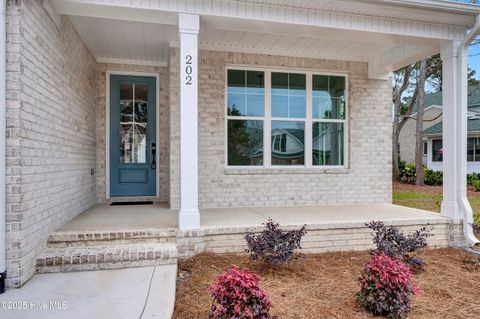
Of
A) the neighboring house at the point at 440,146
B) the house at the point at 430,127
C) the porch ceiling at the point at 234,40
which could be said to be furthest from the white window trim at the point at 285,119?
the neighboring house at the point at 440,146

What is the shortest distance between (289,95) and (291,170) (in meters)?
1.39

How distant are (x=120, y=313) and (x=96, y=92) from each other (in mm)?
4442

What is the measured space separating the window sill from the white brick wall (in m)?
2.46

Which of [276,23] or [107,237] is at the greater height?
[276,23]

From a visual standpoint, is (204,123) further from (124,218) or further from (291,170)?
(124,218)

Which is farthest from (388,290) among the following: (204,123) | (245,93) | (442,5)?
(245,93)

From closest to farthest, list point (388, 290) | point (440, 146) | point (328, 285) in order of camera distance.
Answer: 1. point (388, 290)
2. point (328, 285)
3. point (440, 146)

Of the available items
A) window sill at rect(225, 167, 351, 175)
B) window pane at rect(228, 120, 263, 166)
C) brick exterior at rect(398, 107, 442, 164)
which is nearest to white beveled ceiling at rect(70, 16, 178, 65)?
window pane at rect(228, 120, 263, 166)

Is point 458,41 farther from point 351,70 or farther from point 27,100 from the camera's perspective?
point 27,100

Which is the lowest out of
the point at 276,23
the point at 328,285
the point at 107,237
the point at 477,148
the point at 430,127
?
the point at 328,285

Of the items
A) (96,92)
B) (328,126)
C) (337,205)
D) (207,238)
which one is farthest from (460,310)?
(96,92)

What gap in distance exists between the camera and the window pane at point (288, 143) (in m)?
6.11

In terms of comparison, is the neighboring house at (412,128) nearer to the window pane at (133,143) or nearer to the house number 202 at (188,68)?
the window pane at (133,143)

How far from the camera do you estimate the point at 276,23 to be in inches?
160
